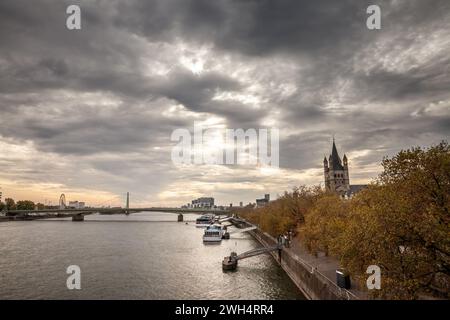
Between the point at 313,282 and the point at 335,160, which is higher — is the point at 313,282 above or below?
below

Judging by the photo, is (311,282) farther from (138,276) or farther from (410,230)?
(138,276)

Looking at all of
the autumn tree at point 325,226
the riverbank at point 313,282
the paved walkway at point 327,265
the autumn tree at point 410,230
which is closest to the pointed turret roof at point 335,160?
the autumn tree at point 325,226

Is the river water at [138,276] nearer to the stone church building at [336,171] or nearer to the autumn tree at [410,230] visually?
the autumn tree at [410,230]

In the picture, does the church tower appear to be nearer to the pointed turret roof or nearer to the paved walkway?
the pointed turret roof

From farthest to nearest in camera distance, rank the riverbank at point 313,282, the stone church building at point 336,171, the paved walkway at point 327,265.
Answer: the stone church building at point 336,171, the paved walkway at point 327,265, the riverbank at point 313,282

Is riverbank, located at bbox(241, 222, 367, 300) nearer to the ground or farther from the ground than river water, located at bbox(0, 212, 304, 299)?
farther from the ground

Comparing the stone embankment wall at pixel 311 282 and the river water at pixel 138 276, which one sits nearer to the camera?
the stone embankment wall at pixel 311 282

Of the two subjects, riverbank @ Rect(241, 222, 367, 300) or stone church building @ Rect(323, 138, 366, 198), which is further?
stone church building @ Rect(323, 138, 366, 198)

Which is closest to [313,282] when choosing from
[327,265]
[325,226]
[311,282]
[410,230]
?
[311,282]

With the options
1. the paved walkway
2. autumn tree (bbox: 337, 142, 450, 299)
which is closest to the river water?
the paved walkway

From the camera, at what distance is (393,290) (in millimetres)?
17609
